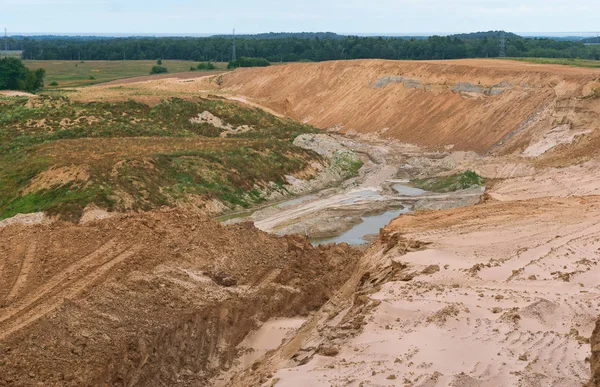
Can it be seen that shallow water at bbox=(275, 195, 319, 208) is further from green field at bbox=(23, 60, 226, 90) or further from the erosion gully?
green field at bbox=(23, 60, 226, 90)

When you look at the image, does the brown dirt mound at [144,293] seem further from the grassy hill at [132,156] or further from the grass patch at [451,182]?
the grass patch at [451,182]

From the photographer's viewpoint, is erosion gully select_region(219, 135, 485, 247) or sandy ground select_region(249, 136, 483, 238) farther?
sandy ground select_region(249, 136, 483, 238)

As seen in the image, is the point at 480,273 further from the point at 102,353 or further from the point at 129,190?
the point at 129,190

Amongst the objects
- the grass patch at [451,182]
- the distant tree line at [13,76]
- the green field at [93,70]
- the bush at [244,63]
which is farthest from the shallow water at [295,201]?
the bush at [244,63]

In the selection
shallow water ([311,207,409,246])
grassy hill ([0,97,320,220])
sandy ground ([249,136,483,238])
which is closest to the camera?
shallow water ([311,207,409,246])

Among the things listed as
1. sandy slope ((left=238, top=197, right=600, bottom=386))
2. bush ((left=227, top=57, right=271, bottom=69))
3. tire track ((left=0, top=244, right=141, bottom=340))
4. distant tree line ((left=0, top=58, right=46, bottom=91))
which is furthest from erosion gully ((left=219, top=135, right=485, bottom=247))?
bush ((left=227, top=57, right=271, bottom=69))
